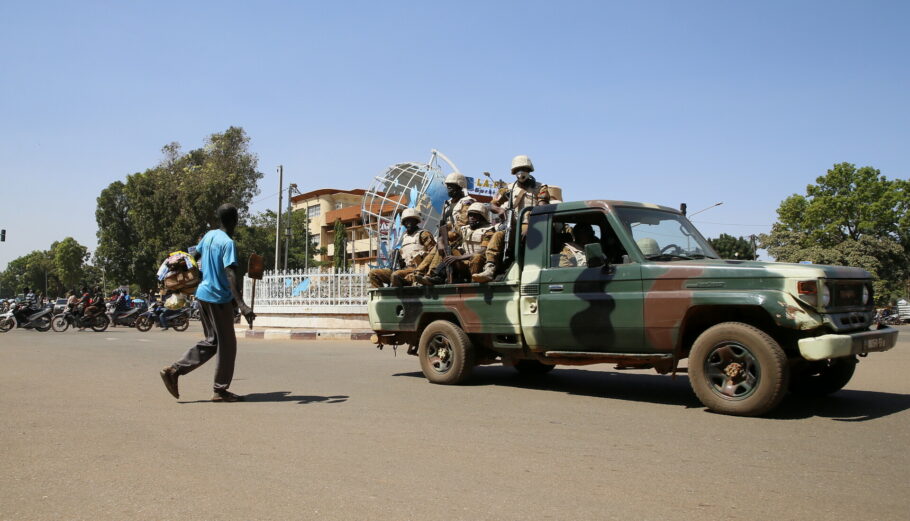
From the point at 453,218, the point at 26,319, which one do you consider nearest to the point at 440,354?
the point at 453,218

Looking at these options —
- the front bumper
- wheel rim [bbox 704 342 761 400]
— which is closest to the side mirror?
wheel rim [bbox 704 342 761 400]

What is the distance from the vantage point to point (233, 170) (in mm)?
43188

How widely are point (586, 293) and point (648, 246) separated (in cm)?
72

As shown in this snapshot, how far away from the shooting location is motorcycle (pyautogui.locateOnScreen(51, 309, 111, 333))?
2367cm

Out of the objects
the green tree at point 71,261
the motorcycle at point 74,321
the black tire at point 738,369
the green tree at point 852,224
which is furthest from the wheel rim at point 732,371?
the green tree at point 71,261

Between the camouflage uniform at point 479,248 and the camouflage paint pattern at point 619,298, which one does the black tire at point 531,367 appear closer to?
the camouflage paint pattern at point 619,298

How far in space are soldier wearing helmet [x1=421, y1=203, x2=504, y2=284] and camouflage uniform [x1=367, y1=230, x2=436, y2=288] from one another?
1.34 feet

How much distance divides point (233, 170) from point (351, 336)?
2884 centimetres

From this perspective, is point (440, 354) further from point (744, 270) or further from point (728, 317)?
point (744, 270)

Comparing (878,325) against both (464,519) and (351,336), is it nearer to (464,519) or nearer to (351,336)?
(464,519)

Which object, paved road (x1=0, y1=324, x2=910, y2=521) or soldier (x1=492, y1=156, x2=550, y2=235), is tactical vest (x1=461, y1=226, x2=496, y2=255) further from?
paved road (x1=0, y1=324, x2=910, y2=521)

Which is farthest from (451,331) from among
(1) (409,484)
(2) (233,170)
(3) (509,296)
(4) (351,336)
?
(2) (233,170)

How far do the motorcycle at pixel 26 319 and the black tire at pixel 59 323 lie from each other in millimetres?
197

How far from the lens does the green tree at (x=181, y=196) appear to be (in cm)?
4034
